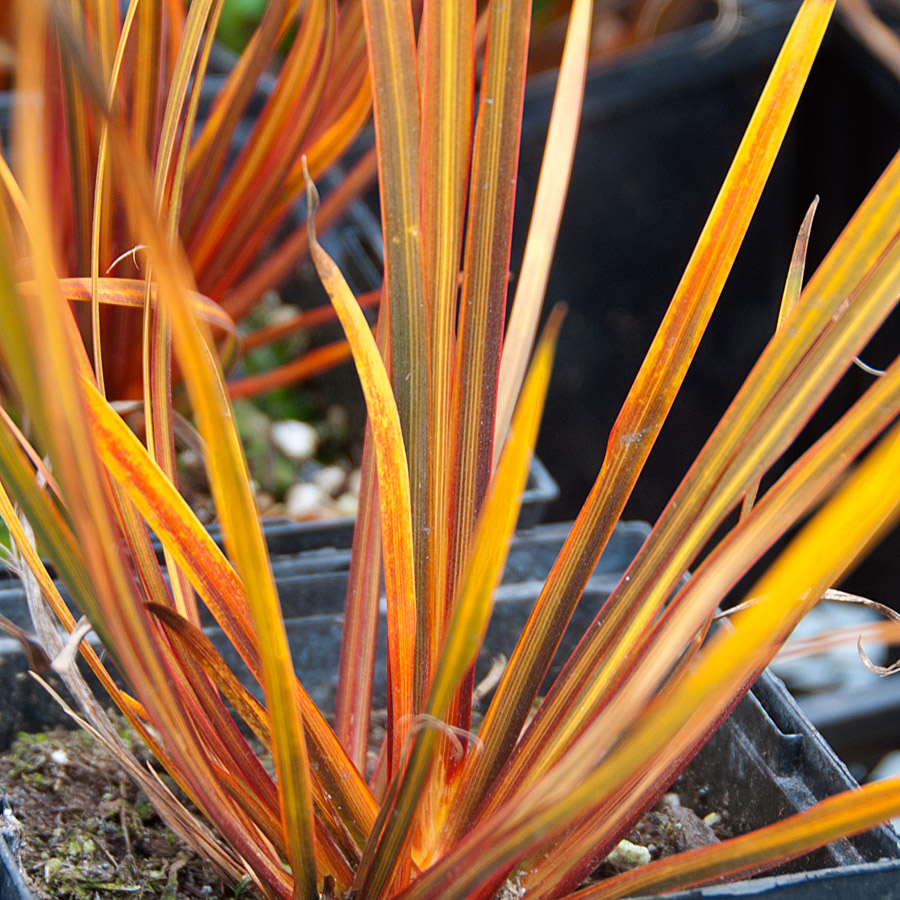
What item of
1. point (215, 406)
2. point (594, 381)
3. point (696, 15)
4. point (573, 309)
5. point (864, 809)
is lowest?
point (594, 381)

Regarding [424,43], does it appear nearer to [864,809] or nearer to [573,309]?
[864,809]

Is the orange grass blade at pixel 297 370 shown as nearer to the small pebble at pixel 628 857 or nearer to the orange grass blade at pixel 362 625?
the orange grass blade at pixel 362 625

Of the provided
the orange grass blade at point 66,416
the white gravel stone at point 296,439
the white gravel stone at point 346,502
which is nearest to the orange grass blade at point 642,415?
the orange grass blade at point 66,416

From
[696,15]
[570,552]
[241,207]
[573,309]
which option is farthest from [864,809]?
[696,15]

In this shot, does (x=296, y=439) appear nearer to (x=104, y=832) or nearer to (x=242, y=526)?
(x=104, y=832)

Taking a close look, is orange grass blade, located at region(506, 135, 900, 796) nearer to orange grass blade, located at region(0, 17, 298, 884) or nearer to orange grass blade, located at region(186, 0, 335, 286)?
orange grass blade, located at region(0, 17, 298, 884)
